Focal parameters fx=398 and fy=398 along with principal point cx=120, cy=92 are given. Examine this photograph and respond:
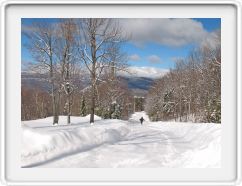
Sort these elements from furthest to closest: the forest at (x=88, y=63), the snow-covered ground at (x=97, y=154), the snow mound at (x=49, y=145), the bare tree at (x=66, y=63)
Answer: the bare tree at (x=66, y=63) < the forest at (x=88, y=63) < the snow mound at (x=49, y=145) < the snow-covered ground at (x=97, y=154)

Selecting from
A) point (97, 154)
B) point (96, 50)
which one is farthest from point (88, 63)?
point (97, 154)

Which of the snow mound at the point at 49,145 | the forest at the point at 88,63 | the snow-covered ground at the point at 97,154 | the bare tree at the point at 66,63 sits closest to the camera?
the snow-covered ground at the point at 97,154

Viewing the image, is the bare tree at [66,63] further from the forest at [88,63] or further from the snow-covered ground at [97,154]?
the snow-covered ground at [97,154]

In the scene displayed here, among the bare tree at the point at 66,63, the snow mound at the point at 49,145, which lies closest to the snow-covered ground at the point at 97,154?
the snow mound at the point at 49,145

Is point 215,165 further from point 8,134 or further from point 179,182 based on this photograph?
point 8,134

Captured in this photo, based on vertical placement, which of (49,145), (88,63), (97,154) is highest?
(88,63)

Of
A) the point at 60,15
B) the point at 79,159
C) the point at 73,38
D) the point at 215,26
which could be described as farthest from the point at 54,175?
the point at 73,38

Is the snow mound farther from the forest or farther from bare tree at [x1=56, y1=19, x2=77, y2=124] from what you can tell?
bare tree at [x1=56, y1=19, x2=77, y2=124]

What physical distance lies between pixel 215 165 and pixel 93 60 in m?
10.3

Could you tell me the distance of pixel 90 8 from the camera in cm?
1026

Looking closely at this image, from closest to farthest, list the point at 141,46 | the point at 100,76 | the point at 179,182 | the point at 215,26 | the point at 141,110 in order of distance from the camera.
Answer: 1. the point at 179,182
2. the point at 215,26
3. the point at 141,46
4. the point at 100,76
5. the point at 141,110

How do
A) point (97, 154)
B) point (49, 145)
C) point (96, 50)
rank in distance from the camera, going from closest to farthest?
point (49, 145)
point (97, 154)
point (96, 50)

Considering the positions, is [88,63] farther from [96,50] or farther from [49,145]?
[49,145]

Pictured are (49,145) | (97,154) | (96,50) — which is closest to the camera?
(49,145)
